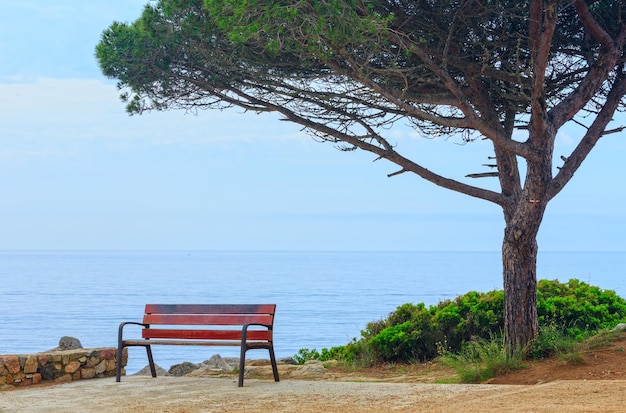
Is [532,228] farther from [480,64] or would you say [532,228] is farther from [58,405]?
[58,405]

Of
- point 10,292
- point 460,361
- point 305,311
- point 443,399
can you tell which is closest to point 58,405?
point 443,399

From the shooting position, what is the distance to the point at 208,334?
8.95m

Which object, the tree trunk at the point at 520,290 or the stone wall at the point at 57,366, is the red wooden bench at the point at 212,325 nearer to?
the stone wall at the point at 57,366

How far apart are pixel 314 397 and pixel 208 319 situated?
197 centimetres

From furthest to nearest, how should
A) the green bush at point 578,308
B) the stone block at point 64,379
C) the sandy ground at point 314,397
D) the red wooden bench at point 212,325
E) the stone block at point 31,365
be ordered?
the green bush at point 578,308 → the stone block at point 64,379 → the stone block at point 31,365 → the red wooden bench at point 212,325 → the sandy ground at point 314,397

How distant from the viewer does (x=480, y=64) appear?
9.82 m

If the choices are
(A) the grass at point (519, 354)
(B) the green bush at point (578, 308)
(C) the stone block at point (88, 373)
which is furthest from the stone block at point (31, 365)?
(B) the green bush at point (578, 308)

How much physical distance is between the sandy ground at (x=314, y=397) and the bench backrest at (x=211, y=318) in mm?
520

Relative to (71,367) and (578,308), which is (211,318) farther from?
(578,308)

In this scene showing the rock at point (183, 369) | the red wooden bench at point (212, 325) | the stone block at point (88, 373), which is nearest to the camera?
the red wooden bench at point (212, 325)

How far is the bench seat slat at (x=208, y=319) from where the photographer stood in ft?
28.9

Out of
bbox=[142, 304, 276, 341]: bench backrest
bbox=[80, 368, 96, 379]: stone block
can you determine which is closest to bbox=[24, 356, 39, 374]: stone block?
bbox=[80, 368, 96, 379]: stone block

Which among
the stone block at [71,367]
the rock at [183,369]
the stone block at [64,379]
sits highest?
the stone block at [71,367]

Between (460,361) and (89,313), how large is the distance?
1206 inches
